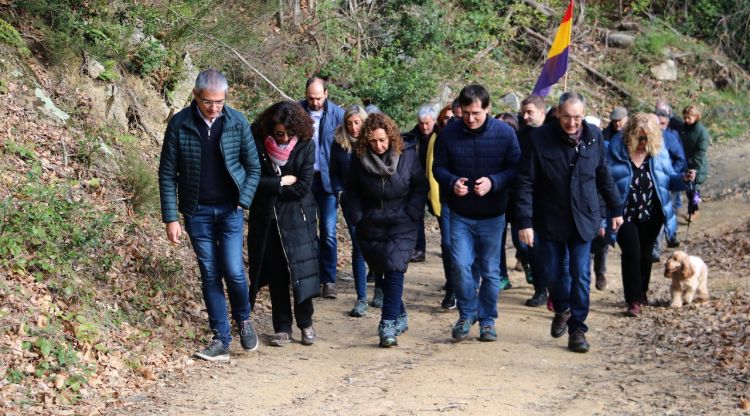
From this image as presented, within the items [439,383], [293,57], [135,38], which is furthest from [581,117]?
[293,57]

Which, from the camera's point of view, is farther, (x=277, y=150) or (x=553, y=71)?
(x=553, y=71)

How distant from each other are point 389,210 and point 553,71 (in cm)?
524

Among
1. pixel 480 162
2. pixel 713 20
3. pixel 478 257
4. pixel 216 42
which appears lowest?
pixel 478 257

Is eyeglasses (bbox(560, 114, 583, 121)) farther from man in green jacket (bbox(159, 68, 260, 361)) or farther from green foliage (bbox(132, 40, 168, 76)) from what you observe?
green foliage (bbox(132, 40, 168, 76))

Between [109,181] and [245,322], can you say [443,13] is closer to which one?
[109,181]

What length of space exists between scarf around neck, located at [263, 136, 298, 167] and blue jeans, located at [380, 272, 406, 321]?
4.09 ft

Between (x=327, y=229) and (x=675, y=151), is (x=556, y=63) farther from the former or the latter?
(x=327, y=229)

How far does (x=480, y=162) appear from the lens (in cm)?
786

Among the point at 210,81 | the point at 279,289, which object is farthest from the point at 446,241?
the point at 210,81

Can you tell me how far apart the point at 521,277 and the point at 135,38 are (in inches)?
215

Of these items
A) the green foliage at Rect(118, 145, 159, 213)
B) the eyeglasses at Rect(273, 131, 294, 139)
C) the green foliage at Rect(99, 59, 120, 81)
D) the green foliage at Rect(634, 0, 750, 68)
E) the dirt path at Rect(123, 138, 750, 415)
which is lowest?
the dirt path at Rect(123, 138, 750, 415)

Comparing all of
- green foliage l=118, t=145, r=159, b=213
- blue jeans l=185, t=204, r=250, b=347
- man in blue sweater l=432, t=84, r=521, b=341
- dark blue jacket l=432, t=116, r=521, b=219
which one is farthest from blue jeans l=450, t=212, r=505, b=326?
green foliage l=118, t=145, r=159, b=213

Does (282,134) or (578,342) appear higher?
(282,134)

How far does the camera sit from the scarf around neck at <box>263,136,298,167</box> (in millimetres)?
7625
